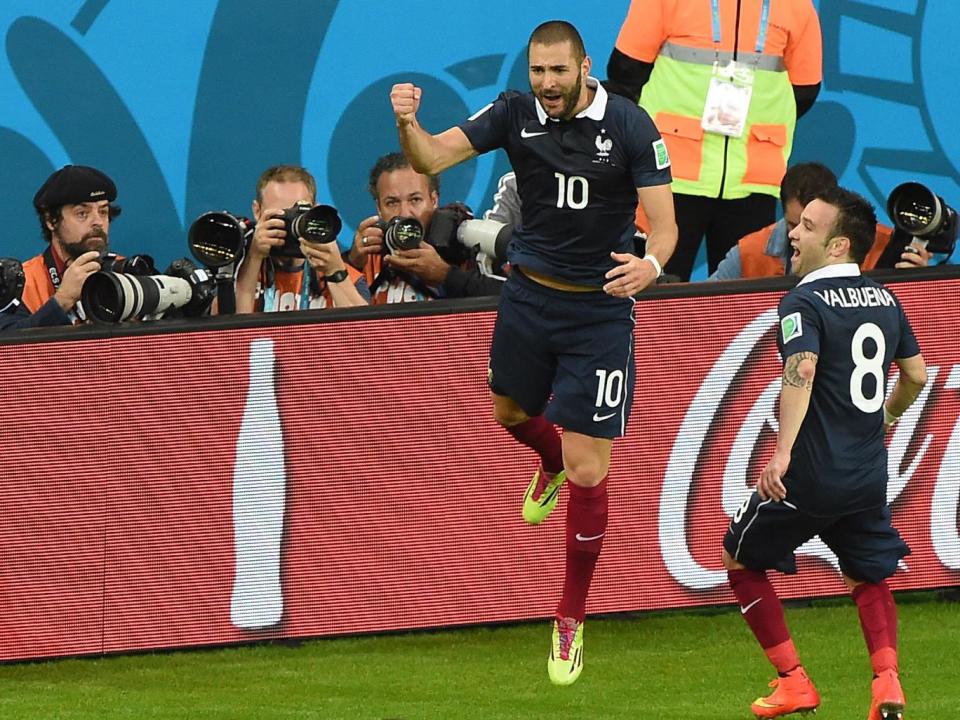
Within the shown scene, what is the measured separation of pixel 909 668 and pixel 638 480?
1230 mm

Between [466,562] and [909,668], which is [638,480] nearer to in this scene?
[466,562]

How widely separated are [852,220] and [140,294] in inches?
101

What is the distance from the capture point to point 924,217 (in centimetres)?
780

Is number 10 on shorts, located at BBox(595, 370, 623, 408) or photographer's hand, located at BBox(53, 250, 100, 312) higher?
photographer's hand, located at BBox(53, 250, 100, 312)

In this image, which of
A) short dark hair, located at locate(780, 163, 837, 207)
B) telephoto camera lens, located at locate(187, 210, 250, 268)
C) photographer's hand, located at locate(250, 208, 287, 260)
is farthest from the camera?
short dark hair, located at locate(780, 163, 837, 207)

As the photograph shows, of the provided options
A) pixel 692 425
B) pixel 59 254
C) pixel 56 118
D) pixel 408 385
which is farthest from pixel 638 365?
pixel 56 118

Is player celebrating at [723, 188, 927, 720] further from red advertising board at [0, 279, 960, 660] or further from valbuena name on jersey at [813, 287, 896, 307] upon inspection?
red advertising board at [0, 279, 960, 660]

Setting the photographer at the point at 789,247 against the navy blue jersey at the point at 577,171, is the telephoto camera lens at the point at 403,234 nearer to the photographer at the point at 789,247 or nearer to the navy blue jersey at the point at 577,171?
the navy blue jersey at the point at 577,171

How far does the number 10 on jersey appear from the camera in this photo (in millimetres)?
6551

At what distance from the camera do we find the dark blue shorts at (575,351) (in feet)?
22.0

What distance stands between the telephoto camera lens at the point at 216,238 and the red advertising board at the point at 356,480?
1.46 feet

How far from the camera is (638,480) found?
7.61 metres

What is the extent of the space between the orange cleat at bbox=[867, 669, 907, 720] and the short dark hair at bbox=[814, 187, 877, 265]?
1279 mm

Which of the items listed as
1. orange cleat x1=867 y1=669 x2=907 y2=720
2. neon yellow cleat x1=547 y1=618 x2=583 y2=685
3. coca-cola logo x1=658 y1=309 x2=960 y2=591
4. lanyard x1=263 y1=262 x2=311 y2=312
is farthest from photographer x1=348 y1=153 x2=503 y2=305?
orange cleat x1=867 y1=669 x2=907 y2=720
